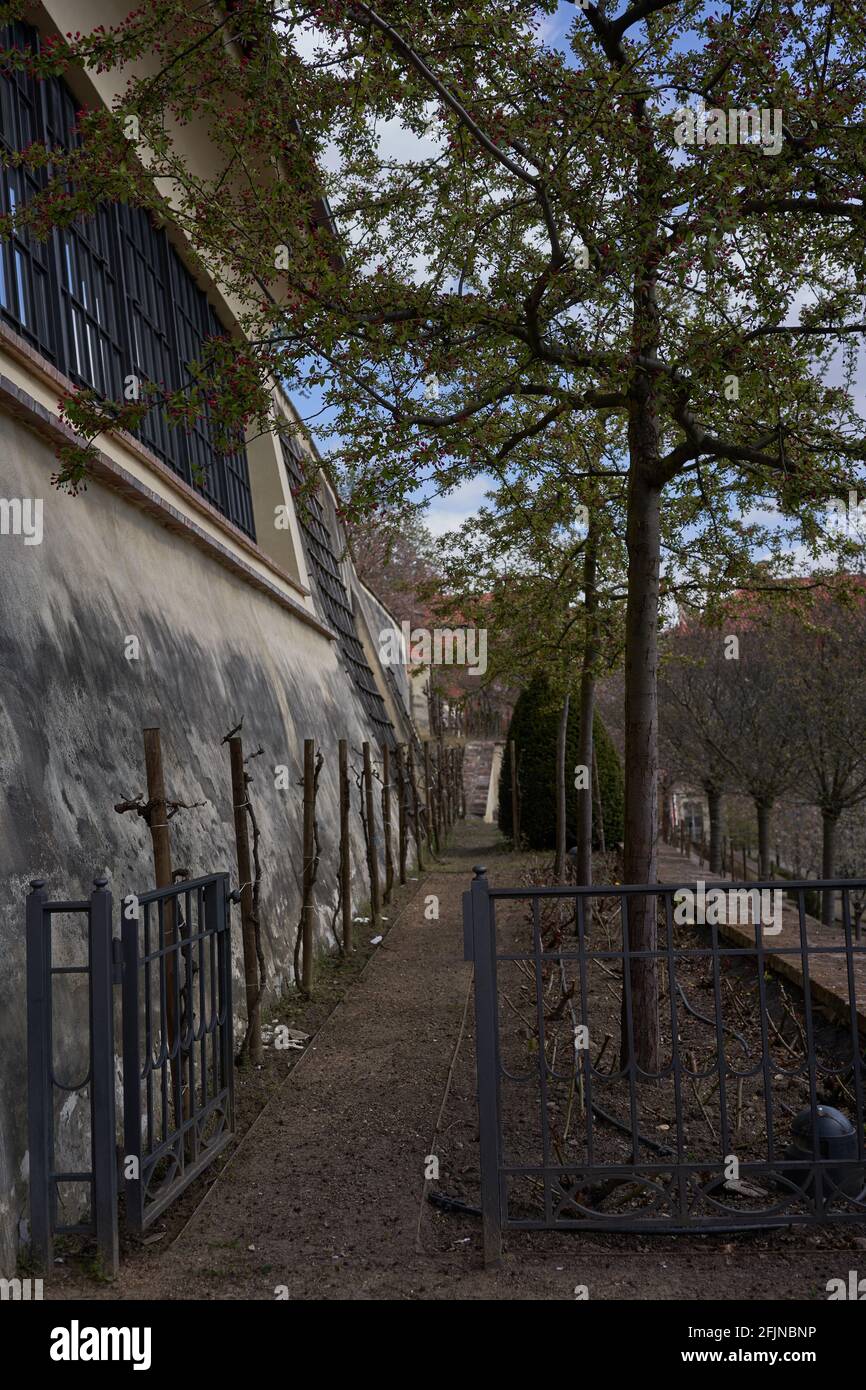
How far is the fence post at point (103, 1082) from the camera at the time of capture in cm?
373

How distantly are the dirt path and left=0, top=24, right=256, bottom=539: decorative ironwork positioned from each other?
3149 mm

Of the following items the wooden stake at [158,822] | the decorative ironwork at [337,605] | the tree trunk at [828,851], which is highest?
the decorative ironwork at [337,605]

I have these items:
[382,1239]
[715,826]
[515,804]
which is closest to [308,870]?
[382,1239]

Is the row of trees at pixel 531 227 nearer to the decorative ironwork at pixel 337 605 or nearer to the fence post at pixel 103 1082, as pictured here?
the fence post at pixel 103 1082

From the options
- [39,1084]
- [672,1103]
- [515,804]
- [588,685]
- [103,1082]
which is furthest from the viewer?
[515,804]

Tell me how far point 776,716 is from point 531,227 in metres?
14.8

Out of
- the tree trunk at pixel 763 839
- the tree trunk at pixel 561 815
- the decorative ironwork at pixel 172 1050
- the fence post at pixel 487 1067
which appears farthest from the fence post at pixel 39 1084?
the tree trunk at pixel 763 839

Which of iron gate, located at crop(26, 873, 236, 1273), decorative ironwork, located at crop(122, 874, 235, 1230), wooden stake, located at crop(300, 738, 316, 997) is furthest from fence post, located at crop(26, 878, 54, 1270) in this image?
wooden stake, located at crop(300, 738, 316, 997)

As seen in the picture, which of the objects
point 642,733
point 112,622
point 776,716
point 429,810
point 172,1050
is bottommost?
point 172,1050

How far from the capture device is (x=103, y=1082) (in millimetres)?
3762

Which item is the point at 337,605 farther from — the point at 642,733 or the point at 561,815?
the point at 642,733

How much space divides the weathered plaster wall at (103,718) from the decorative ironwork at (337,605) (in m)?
6.74
